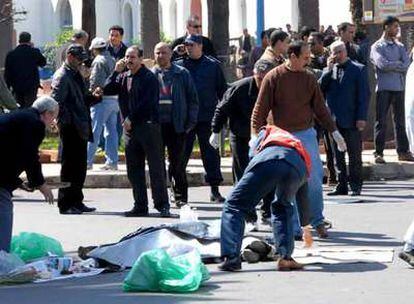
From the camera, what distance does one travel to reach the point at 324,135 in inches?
743

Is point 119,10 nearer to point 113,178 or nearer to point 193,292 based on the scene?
point 113,178

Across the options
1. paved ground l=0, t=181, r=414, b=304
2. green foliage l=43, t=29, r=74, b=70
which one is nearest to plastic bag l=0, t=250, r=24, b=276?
paved ground l=0, t=181, r=414, b=304

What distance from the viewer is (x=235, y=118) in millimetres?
15102

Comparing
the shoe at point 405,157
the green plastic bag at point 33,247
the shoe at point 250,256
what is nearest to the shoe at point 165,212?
the green plastic bag at point 33,247

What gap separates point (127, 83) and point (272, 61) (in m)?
2.21

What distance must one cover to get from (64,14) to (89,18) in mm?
39370

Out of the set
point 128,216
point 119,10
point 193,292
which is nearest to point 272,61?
point 128,216

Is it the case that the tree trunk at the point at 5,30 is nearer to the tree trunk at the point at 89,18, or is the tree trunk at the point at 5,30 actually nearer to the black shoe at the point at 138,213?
the tree trunk at the point at 89,18

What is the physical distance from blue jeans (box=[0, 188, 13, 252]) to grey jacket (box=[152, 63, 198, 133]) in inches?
191

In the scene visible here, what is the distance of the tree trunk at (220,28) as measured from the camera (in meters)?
26.0

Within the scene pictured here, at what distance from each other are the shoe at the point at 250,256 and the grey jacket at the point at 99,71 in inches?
310

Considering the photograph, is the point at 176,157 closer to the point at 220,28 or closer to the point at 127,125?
the point at 127,125

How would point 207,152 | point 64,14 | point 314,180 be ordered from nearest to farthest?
1. point 314,180
2. point 207,152
3. point 64,14

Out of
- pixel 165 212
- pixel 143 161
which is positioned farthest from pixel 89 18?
pixel 165 212
